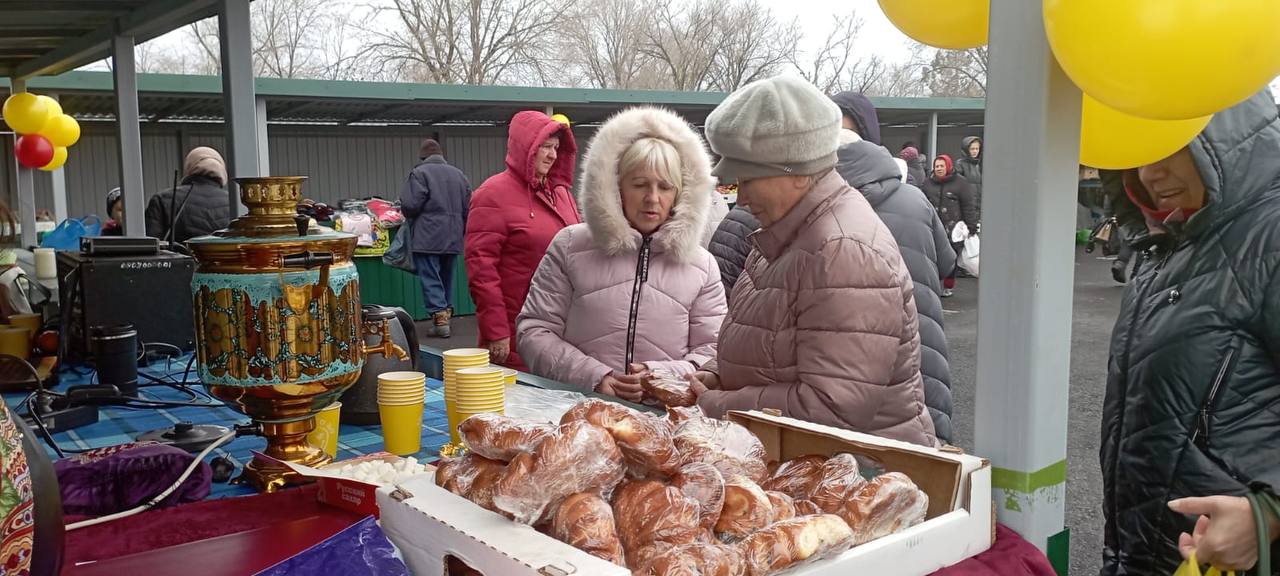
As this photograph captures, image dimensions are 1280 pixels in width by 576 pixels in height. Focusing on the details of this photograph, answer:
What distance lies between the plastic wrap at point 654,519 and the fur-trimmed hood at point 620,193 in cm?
167

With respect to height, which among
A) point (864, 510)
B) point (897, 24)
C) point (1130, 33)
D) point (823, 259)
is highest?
point (897, 24)

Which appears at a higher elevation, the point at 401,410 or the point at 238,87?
the point at 238,87

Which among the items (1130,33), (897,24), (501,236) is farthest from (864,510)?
(501,236)

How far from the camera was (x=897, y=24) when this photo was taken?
184 cm

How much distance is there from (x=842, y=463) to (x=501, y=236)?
2.75m

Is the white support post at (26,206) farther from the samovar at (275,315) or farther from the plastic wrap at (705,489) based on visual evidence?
the plastic wrap at (705,489)

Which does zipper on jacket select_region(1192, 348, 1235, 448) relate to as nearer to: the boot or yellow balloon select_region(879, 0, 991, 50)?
yellow balloon select_region(879, 0, 991, 50)

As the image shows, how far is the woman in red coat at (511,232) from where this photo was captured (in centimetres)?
378

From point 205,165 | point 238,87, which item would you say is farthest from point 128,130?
point 238,87

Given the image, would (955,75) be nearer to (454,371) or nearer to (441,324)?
(441,324)

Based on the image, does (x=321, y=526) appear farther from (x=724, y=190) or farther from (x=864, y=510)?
(x=724, y=190)

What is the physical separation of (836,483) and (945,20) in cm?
94

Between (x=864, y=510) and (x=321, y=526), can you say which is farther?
(x=321, y=526)

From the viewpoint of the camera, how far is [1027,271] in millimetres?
1336
